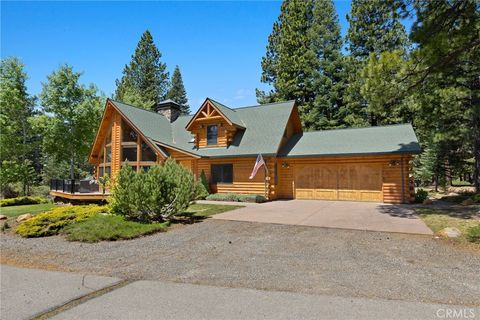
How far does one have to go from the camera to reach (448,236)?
7.61 m

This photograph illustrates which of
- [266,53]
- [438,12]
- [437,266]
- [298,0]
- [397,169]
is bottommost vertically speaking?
[437,266]

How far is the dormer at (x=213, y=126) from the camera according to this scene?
19.4 m

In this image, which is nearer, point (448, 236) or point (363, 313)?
point (363, 313)

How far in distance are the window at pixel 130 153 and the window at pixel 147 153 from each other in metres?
0.63

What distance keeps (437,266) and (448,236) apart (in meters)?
2.72

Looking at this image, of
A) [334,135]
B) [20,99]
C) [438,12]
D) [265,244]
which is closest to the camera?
[265,244]

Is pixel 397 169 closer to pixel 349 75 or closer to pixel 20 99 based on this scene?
pixel 349 75

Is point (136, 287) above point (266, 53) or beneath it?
beneath

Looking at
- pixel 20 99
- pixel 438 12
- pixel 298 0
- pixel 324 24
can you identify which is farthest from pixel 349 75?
pixel 20 99

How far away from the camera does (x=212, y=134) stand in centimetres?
2017

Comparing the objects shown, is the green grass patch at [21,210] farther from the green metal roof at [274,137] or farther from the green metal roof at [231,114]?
the green metal roof at [231,114]

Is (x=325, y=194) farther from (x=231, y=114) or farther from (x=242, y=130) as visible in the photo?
(x=231, y=114)

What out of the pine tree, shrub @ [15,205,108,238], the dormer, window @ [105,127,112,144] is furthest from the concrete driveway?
the pine tree

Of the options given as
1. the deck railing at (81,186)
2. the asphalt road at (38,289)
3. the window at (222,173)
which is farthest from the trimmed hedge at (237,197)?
the asphalt road at (38,289)
